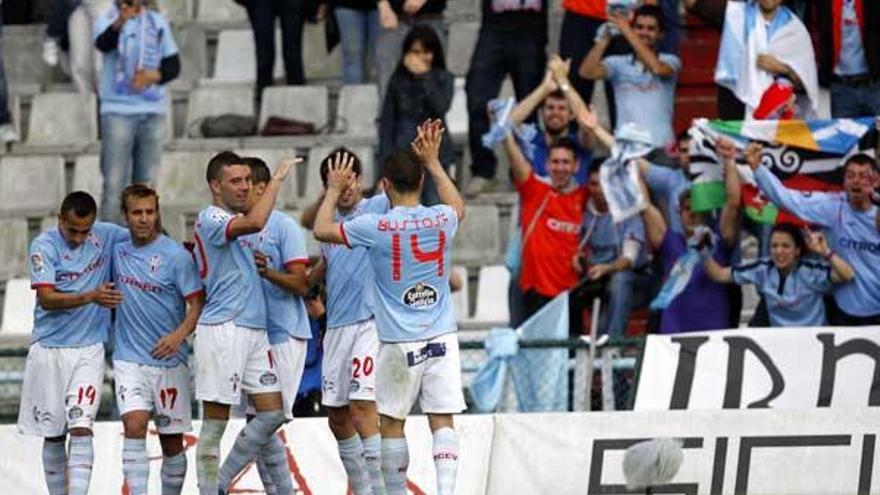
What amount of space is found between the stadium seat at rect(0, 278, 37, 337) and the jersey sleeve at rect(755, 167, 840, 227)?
5.90m

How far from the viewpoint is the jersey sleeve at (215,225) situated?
18.5 metres

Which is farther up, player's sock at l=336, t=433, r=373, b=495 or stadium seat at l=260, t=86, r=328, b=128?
stadium seat at l=260, t=86, r=328, b=128

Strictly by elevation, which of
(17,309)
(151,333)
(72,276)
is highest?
(72,276)

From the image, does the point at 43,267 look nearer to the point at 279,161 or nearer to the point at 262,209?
the point at 262,209

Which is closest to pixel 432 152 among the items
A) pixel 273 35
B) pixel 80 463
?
pixel 80 463

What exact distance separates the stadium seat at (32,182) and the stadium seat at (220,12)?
230 centimetres

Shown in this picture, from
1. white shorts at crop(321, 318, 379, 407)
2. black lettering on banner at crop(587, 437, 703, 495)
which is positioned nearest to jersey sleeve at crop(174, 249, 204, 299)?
white shorts at crop(321, 318, 379, 407)

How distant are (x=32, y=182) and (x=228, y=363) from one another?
712 centimetres

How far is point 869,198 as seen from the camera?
21484 millimetres

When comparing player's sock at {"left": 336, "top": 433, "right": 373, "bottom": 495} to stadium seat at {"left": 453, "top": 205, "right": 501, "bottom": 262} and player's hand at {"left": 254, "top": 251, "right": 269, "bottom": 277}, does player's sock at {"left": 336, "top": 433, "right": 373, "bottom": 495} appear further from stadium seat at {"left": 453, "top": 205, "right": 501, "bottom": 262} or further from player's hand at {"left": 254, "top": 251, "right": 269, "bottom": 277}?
stadium seat at {"left": 453, "top": 205, "right": 501, "bottom": 262}

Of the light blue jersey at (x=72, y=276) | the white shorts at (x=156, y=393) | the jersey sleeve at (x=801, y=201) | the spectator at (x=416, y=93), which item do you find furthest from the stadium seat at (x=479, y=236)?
the white shorts at (x=156, y=393)

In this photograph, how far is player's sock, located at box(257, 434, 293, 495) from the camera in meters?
19.2

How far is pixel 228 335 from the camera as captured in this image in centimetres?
1870

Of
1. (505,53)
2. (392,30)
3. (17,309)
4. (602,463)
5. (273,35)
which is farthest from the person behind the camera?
(273,35)
